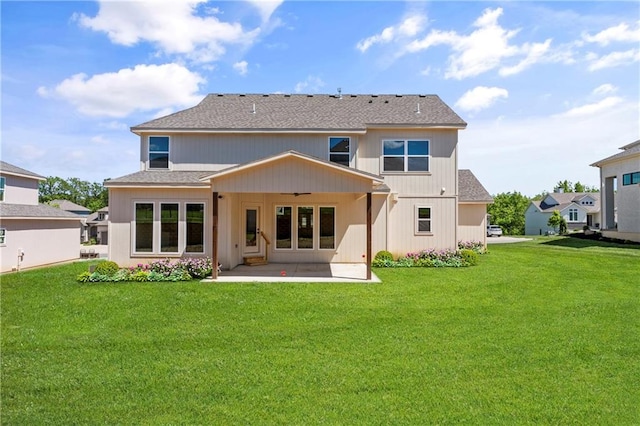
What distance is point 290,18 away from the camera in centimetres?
1152

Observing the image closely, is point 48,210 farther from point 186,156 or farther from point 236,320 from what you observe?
point 236,320

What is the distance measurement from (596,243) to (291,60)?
73.7ft

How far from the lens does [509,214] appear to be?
158 ft

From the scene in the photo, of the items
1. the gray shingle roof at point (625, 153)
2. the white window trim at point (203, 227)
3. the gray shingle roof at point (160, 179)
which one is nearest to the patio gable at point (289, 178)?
the gray shingle roof at point (160, 179)

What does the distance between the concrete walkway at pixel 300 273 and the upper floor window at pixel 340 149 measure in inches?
176

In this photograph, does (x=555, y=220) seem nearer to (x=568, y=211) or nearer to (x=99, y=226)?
(x=568, y=211)

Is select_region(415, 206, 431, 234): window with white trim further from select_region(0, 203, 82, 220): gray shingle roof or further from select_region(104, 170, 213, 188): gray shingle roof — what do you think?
select_region(0, 203, 82, 220): gray shingle roof

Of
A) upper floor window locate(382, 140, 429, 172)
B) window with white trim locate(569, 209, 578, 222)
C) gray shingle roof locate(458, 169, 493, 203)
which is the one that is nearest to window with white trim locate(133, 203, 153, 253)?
upper floor window locate(382, 140, 429, 172)

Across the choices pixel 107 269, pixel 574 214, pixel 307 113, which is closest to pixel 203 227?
pixel 107 269

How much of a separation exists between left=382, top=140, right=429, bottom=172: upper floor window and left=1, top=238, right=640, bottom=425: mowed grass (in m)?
6.43

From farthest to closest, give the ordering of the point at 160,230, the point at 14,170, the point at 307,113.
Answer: the point at 14,170, the point at 307,113, the point at 160,230

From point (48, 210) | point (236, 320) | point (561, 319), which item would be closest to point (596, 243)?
Result: point (561, 319)

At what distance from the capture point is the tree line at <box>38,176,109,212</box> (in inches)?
3051

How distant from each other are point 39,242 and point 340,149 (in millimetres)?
Result: 22976
